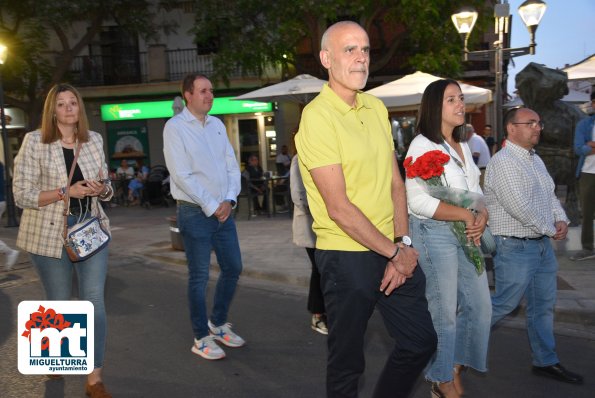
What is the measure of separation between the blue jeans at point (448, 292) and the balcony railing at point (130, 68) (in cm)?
2193

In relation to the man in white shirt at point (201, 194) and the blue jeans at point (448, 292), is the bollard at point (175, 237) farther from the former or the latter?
the blue jeans at point (448, 292)

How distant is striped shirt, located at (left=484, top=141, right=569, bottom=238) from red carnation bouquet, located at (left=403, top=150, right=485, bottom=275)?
0.55 meters

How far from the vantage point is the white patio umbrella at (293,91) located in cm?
1316

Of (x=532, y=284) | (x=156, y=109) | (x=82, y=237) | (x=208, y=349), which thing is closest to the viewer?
(x=82, y=237)

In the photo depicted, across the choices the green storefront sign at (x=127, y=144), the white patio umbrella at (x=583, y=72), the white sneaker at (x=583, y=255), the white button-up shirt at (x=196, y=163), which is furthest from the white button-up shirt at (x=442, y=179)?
the green storefront sign at (x=127, y=144)

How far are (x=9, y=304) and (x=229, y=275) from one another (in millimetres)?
3221

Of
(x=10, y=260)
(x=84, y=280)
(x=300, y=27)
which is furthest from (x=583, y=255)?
(x=300, y=27)

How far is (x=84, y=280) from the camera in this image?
13.2 feet

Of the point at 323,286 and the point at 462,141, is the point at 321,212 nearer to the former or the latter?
the point at 323,286

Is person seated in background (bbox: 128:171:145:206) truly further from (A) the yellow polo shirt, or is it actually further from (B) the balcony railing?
(A) the yellow polo shirt

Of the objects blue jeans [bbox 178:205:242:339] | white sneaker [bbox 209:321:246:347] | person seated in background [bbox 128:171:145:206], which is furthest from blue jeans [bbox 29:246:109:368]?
person seated in background [bbox 128:171:145:206]

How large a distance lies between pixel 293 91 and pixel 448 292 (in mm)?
9973

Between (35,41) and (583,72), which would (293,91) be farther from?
(35,41)

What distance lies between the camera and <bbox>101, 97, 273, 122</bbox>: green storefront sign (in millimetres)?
23891
